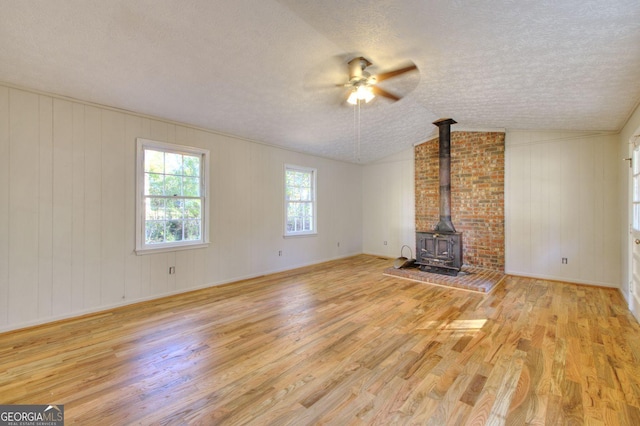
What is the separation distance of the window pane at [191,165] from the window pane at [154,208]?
58 cm

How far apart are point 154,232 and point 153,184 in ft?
2.22

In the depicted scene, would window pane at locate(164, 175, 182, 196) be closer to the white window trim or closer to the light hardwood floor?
the light hardwood floor

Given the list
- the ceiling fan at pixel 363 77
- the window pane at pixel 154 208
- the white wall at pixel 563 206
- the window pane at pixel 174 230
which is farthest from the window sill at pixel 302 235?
the white wall at pixel 563 206

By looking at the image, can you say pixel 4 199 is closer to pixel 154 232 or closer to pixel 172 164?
pixel 154 232

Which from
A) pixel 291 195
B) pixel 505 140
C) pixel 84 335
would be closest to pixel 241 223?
pixel 291 195

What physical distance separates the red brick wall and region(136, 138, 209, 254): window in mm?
4892

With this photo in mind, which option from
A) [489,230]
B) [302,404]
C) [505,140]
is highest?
[505,140]

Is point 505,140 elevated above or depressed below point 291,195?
above

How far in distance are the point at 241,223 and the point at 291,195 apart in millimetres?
1386

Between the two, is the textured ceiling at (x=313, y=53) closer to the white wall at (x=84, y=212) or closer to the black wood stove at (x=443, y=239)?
the white wall at (x=84, y=212)

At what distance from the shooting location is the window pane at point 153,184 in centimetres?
375

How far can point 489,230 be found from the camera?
535cm

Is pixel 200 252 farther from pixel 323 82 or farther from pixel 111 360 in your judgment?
pixel 323 82

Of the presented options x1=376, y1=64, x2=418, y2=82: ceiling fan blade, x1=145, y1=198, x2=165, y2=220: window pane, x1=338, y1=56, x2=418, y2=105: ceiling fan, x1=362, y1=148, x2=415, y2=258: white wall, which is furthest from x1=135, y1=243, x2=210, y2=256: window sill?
x1=362, y1=148, x2=415, y2=258: white wall
